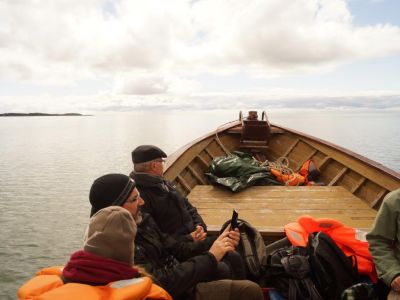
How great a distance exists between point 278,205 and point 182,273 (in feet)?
8.77

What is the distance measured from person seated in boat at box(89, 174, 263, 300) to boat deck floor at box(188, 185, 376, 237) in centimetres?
84

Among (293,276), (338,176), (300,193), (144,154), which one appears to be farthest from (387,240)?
(338,176)

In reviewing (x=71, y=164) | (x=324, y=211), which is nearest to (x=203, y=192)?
(x=324, y=211)

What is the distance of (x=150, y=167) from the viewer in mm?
2955

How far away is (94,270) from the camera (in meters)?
1.43

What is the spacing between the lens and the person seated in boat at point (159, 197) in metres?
2.83

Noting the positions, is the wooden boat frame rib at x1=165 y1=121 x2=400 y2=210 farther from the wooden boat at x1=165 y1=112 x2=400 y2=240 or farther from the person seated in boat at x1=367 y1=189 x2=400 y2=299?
the person seated in boat at x1=367 y1=189 x2=400 y2=299

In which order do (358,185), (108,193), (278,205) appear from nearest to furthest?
1. (108,193)
2. (278,205)
3. (358,185)

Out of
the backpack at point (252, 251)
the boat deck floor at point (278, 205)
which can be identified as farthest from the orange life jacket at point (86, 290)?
the boat deck floor at point (278, 205)

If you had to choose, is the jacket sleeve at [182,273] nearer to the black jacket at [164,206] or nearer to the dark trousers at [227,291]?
the dark trousers at [227,291]

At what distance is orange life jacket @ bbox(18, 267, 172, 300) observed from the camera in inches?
50.6

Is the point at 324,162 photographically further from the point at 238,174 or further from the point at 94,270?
the point at 94,270

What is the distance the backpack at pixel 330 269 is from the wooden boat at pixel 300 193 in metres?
0.72

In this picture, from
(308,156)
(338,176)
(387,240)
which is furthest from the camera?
(308,156)
